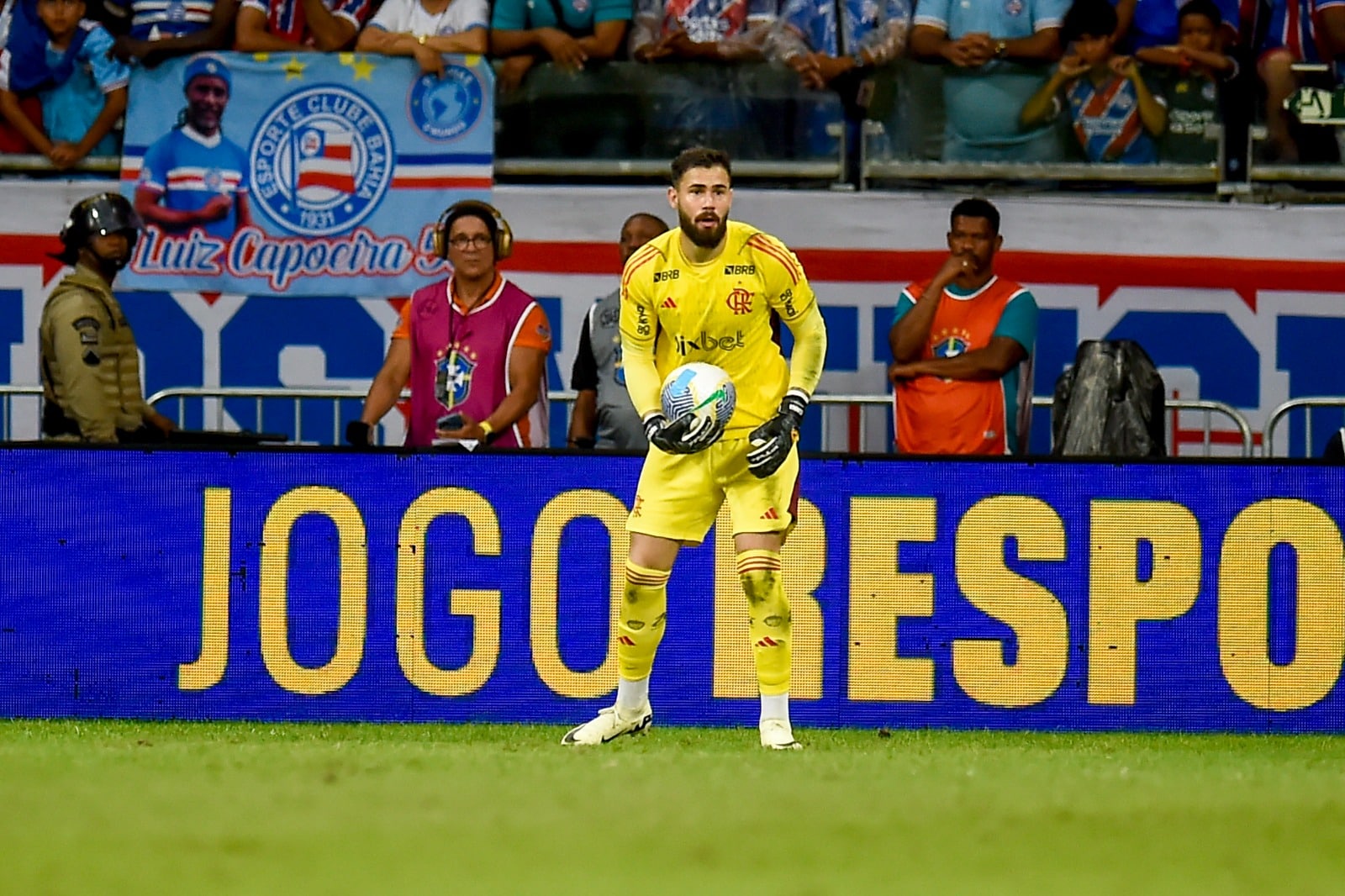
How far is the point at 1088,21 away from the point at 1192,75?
0.70 metres

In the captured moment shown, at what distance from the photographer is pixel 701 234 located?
772 centimetres

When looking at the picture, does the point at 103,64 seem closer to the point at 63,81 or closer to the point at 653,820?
the point at 63,81

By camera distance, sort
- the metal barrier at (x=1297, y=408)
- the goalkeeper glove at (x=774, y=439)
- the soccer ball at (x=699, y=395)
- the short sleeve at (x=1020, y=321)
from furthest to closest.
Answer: the metal barrier at (x=1297, y=408) → the short sleeve at (x=1020, y=321) → the goalkeeper glove at (x=774, y=439) → the soccer ball at (x=699, y=395)

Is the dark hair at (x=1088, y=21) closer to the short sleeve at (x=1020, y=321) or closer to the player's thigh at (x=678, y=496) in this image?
the short sleeve at (x=1020, y=321)

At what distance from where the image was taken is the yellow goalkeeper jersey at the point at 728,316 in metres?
7.83

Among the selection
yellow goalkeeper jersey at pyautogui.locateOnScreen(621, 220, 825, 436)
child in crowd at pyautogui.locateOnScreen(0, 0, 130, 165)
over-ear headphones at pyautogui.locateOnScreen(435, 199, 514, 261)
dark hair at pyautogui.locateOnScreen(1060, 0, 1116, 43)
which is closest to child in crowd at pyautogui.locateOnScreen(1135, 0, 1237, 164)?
dark hair at pyautogui.locateOnScreen(1060, 0, 1116, 43)

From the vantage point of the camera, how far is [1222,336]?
12.4m

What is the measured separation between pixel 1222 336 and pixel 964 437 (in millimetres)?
2660

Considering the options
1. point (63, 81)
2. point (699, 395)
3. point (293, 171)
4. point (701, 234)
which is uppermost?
point (63, 81)

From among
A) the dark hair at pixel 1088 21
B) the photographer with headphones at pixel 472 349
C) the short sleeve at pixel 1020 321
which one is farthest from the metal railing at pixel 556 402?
the dark hair at pixel 1088 21

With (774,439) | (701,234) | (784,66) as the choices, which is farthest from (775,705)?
(784,66)

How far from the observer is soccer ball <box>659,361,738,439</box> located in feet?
24.8

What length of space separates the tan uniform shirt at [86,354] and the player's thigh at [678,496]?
3.09 metres

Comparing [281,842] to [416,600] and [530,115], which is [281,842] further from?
[530,115]
